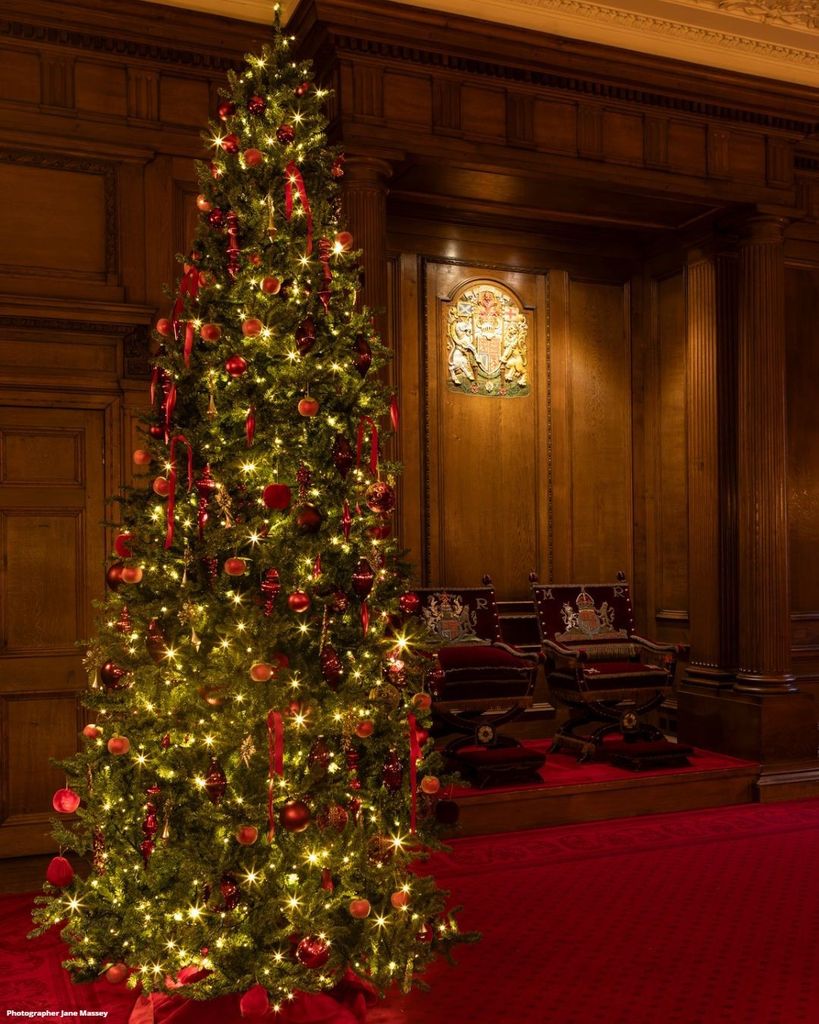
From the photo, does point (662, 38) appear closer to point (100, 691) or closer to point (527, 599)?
point (527, 599)

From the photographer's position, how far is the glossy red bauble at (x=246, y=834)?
109 inches

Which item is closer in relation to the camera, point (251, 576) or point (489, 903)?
point (251, 576)

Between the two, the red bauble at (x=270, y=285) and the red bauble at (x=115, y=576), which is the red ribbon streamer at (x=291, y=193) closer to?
the red bauble at (x=270, y=285)

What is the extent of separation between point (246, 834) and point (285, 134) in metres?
2.10

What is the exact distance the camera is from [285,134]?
10.5 ft

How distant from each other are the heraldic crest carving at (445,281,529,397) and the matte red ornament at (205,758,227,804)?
4.10m

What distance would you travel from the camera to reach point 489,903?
396 centimetres

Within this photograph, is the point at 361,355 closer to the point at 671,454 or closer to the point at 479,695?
the point at 479,695

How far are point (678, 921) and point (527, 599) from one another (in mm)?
3057

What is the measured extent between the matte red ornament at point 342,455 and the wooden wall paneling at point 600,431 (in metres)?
3.90

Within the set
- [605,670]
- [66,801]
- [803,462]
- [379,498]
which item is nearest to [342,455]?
[379,498]

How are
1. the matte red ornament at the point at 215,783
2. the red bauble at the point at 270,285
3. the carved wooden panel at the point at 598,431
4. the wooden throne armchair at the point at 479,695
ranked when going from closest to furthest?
1. the matte red ornament at the point at 215,783
2. the red bauble at the point at 270,285
3. the wooden throne armchair at the point at 479,695
4. the carved wooden panel at the point at 598,431

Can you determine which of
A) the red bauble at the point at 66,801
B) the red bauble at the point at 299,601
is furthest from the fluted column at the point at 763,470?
the red bauble at the point at 66,801

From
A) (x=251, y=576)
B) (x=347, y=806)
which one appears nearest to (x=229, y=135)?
(x=251, y=576)
